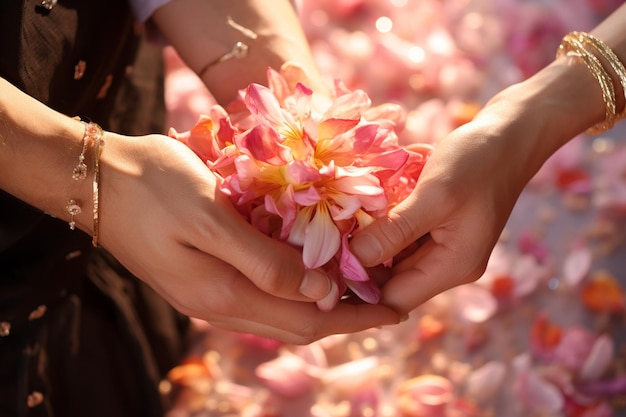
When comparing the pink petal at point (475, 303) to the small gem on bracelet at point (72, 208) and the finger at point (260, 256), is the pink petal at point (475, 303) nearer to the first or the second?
the finger at point (260, 256)

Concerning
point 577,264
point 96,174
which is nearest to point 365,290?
point 96,174

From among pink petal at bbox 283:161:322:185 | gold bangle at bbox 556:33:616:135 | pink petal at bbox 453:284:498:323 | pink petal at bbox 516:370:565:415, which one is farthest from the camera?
pink petal at bbox 453:284:498:323

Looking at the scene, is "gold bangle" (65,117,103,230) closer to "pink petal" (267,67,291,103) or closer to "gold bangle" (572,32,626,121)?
"pink petal" (267,67,291,103)

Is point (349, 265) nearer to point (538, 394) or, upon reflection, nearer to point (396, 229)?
point (396, 229)

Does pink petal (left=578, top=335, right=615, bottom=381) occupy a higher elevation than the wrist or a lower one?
lower

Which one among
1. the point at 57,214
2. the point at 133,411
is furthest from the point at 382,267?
the point at 133,411

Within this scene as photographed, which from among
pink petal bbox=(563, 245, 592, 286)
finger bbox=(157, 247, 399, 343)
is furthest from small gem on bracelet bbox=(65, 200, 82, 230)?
pink petal bbox=(563, 245, 592, 286)

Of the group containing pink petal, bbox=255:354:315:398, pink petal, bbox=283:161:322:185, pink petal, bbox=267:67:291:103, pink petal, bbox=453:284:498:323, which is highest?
pink petal, bbox=267:67:291:103

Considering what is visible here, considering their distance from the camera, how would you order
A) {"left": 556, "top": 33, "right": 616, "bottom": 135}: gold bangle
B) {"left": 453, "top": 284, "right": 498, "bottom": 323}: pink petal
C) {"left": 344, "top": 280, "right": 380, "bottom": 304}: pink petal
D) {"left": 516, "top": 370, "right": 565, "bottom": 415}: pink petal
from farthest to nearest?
{"left": 453, "top": 284, "right": 498, "bottom": 323}: pink petal < {"left": 516, "top": 370, "right": 565, "bottom": 415}: pink petal < {"left": 556, "top": 33, "right": 616, "bottom": 135}: gold bangle < {"left": 344, "top": 280, "right": 380, "bottom": 304}: pink petal
